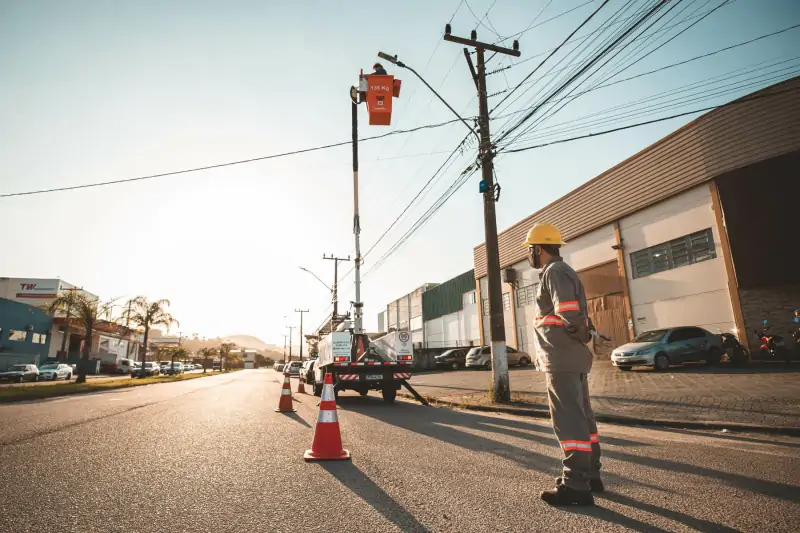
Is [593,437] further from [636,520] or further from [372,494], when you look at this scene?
[372,494]

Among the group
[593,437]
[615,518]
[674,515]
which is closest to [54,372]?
[593,437]

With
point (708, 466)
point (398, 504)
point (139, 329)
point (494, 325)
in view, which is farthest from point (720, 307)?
point (139, 329)

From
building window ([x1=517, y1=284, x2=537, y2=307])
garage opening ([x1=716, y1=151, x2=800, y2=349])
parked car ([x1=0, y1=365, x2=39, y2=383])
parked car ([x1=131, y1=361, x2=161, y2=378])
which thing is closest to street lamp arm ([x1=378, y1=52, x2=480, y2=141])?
garage opening ([x1=716, y1=151, x2=800, y2=349])

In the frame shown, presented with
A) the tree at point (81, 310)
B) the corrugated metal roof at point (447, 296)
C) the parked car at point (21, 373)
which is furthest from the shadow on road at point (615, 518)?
the parked car at point (21, 373)

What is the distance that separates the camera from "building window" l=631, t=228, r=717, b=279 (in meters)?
17.4

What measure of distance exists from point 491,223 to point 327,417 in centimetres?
751

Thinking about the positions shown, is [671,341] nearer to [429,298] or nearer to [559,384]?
[559,384]

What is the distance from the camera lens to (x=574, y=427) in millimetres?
3098

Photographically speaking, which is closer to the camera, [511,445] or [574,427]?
[574,427]

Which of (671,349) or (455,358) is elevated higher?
(671,349)

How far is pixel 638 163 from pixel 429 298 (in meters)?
29.7

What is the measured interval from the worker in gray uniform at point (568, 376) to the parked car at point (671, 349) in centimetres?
1342

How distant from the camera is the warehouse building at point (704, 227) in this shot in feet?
50.9

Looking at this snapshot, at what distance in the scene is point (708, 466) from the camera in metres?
3.88
